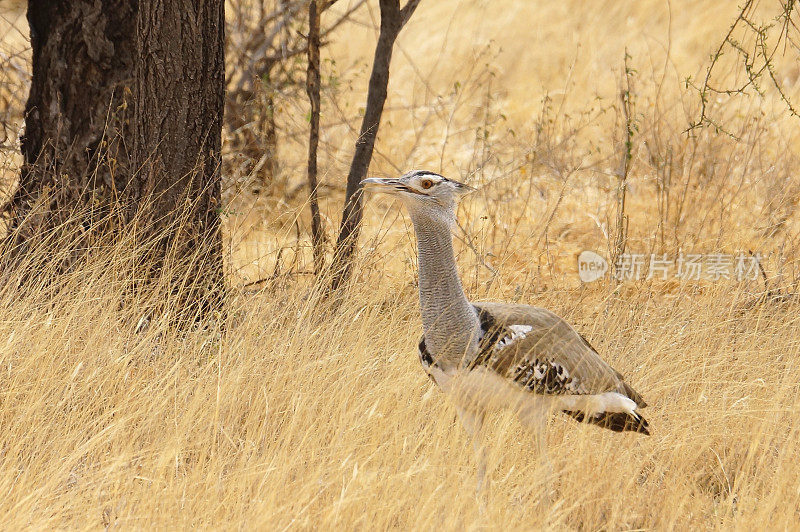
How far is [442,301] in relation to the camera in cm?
297

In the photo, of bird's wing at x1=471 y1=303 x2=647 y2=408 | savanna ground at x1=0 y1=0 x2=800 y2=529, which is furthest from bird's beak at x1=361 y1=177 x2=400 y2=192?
savanna ground at x1=0 y1=0 x2=800 y2=529

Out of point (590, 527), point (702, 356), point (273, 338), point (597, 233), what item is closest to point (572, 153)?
point (597, 233)

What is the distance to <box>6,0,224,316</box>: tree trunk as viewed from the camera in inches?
163

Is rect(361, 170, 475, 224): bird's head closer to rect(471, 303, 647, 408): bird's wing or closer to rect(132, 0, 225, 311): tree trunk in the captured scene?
rect(471, 303, 647, 408): bird's wing

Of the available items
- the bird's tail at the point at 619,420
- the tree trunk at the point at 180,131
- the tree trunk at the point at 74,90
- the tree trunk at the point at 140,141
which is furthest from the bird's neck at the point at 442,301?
the tree trunk at the point at 74,90

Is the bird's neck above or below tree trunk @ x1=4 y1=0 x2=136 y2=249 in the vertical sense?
below

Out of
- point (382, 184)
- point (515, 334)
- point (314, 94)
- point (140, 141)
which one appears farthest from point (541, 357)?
point (314, 94)

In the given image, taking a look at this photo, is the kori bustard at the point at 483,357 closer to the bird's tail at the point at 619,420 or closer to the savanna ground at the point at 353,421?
the bird's tail at the point at 619,420

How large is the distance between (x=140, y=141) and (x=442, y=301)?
2.00 m

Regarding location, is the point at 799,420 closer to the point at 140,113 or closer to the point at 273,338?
the point at 273,338

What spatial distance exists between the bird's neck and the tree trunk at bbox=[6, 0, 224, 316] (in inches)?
50.4

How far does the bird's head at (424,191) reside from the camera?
2893mm

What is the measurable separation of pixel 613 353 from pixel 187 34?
239 cm

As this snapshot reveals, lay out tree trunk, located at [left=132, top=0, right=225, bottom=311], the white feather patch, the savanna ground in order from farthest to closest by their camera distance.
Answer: tree trunk, located at [left=132, top=0, right=225, bottom=311] < the white feather patch < the savanna ground
